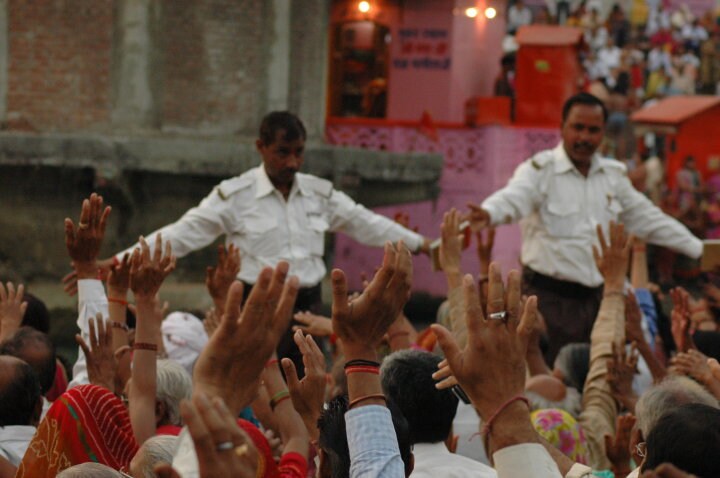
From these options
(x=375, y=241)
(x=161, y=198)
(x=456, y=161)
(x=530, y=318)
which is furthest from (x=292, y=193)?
(x=456, y=161)

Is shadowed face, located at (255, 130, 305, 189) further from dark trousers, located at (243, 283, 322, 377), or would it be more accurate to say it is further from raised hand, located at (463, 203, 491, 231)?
raised hand, located at (463, 203, 491, 231)

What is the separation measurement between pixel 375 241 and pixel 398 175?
19.0 ft

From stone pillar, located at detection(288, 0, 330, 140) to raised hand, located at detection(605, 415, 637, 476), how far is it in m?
9.89

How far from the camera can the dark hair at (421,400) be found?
367 cm

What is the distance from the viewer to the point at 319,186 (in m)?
7.32

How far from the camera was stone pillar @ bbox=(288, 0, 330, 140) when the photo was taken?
552 inches

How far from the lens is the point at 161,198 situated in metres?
12.7

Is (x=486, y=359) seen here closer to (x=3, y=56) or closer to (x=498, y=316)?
(x=498, y=316)

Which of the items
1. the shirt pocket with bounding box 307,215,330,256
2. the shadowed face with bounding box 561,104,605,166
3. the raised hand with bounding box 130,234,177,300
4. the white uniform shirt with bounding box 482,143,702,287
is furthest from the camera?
the white uniform shirt with bounding box 482,143,702,287

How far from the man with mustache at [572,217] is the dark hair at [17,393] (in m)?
3.63

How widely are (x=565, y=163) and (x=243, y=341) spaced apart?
17.7 feet

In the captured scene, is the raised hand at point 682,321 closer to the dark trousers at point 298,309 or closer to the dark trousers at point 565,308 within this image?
the dark trousers at point 565,308

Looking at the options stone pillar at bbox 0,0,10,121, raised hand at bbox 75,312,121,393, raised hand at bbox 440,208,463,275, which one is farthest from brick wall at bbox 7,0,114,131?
raised hand at bbox 75,312,121,393

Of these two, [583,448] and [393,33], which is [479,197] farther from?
[583,448]
